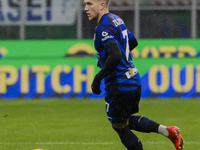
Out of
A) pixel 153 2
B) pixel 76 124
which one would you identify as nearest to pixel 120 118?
pixel 76 124

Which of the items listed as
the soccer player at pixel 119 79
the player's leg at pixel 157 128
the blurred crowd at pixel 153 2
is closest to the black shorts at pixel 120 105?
the soccer player at pixel 119 79

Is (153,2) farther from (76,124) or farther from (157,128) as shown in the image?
(157,128)

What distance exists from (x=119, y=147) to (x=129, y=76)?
203 centimetres

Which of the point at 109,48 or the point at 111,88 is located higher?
the point at 109,48

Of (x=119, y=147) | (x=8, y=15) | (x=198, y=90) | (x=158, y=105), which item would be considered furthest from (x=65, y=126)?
(x=8, y=15)

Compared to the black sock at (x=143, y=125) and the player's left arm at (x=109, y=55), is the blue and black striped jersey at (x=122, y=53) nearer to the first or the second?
the player's left arm at (x=109, y=55)

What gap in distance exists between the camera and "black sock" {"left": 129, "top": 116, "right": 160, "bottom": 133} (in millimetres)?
6273

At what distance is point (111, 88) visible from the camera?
240 inches

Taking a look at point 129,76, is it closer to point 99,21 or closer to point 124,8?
point 99,21

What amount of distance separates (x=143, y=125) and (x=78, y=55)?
9136 mm

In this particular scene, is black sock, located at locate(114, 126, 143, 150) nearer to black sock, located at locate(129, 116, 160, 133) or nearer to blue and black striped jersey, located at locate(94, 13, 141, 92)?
black sock, located at locate(129, 116, 160, 133)

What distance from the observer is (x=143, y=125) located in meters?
6.28

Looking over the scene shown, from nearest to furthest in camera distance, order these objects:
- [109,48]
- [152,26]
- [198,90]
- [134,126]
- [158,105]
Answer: [109,48], [134,126], [158,105], [198,90], [152,26]

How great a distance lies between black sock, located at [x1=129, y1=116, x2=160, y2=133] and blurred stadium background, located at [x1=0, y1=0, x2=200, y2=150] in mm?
6143
